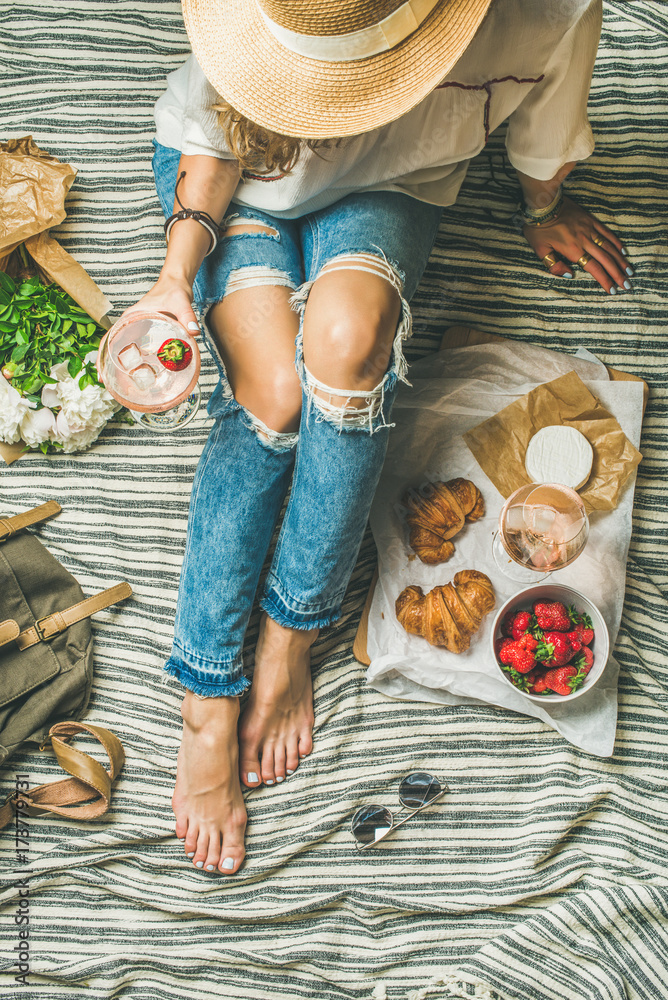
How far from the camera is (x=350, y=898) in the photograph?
4.04ft

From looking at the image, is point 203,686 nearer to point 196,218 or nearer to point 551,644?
point 551,644

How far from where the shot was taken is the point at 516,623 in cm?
117

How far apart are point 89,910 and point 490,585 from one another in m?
0.94

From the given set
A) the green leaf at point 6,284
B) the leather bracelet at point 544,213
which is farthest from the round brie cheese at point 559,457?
the green leaf at point 6,284

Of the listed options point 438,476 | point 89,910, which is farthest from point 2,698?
point 438,476

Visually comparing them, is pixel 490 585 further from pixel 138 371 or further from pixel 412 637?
pixel 138 371

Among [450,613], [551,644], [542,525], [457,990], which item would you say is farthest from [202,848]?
[542,525]

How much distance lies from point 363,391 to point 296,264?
0.29 meters

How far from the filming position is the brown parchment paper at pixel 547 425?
1.27 metres

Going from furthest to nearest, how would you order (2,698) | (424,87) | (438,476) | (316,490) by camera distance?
(438,476) < (2,698) < (316,490) < (424,87)

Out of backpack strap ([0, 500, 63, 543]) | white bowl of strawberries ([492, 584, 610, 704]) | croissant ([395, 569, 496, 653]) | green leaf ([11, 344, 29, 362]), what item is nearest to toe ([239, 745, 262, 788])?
croissant ([395, 569, 496, 653])

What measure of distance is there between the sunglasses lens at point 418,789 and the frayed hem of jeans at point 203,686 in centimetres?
35

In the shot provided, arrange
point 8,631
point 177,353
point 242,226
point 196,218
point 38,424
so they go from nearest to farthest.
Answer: point 177,353 < point 196,218 < point 242,226 < point 8,631 < point 38,424

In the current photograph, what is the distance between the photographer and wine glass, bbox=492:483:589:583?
1.14m
